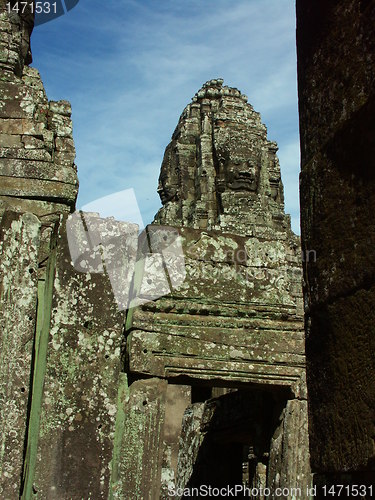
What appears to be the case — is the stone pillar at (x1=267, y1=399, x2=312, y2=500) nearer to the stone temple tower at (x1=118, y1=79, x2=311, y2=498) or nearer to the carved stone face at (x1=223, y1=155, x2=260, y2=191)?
the stone temple tower at (x1=118, y1=79, x2=311, y2=498)

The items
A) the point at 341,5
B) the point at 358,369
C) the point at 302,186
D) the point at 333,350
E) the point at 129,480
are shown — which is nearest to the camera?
the point at 358,369

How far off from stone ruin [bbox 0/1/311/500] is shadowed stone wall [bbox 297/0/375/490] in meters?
2.93

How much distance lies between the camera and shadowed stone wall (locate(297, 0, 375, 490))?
7.72ft

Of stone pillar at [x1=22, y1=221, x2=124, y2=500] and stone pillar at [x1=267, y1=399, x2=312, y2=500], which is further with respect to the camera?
stone pillar at [x1=267, y1=399, x2=312, y2=500]

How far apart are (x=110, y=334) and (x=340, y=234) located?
3.42m

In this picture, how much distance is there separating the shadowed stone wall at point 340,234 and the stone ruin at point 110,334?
2.93 m

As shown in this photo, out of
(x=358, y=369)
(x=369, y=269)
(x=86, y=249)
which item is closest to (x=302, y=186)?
(x=369, y=269)

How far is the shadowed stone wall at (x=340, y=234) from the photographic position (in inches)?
92.7

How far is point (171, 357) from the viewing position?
19.6 feet

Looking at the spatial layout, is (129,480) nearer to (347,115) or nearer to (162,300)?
(162,300)

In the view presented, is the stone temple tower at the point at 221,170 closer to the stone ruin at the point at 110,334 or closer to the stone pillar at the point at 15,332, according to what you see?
the stone ruin at the point at 110,334

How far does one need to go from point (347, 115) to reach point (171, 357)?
3.69m

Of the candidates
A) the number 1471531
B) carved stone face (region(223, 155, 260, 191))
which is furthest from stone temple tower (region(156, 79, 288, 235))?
the number 1471531

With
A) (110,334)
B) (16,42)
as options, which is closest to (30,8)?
(16,42)
